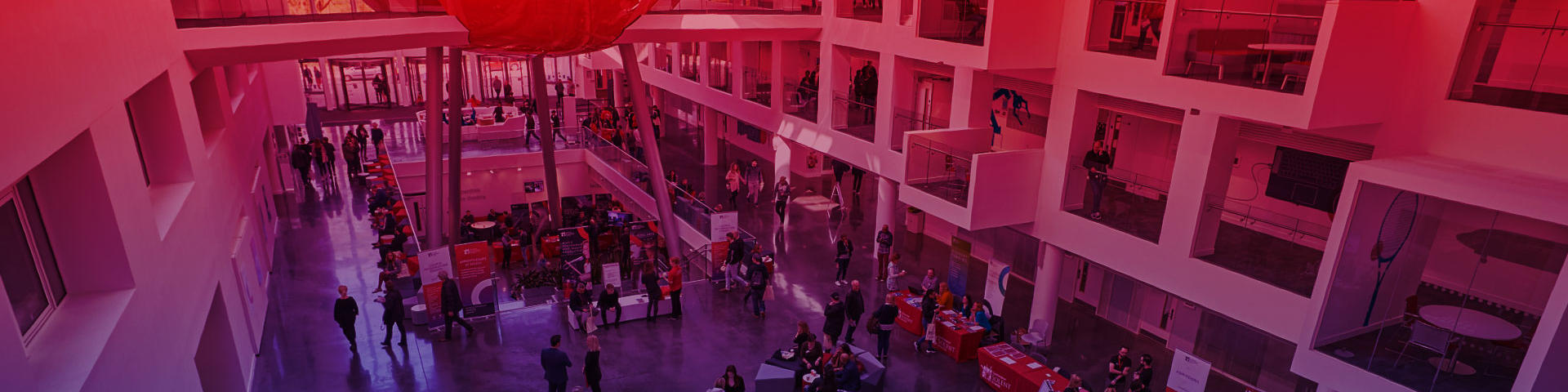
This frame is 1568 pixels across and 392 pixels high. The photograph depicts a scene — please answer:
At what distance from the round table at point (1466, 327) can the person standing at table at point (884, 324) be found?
6.77 m

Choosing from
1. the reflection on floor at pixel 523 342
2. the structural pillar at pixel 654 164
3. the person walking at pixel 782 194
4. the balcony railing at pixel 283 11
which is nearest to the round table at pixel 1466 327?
the reflection on floor at pixel 523 342

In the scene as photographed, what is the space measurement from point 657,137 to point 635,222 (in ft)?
43.7

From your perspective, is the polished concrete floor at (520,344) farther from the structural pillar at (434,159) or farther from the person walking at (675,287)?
the structural pillar at (434,159)

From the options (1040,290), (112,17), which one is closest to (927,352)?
(1040,290)

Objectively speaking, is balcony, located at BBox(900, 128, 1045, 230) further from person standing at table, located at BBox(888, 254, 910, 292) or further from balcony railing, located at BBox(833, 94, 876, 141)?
balcony railing, located at BBox(833, 94, 876, 141)

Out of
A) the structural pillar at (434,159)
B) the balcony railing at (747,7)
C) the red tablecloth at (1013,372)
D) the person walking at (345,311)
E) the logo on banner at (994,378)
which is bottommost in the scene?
the logo on banner at (994,378)

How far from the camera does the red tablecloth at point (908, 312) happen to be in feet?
48.1

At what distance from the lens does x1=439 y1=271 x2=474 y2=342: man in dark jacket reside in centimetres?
1368

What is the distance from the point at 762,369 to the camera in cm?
1231

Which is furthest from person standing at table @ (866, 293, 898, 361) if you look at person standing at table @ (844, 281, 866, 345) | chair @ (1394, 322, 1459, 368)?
chair @ (1394, 322, 1459, 368)

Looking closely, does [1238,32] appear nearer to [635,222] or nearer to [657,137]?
[635,222]

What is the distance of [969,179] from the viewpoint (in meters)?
14.2

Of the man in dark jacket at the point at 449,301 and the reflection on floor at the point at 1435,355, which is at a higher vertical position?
the reflection on floor at the point at 1435,355

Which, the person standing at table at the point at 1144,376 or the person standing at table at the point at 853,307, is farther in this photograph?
the person standing at table at the point at 853,307
